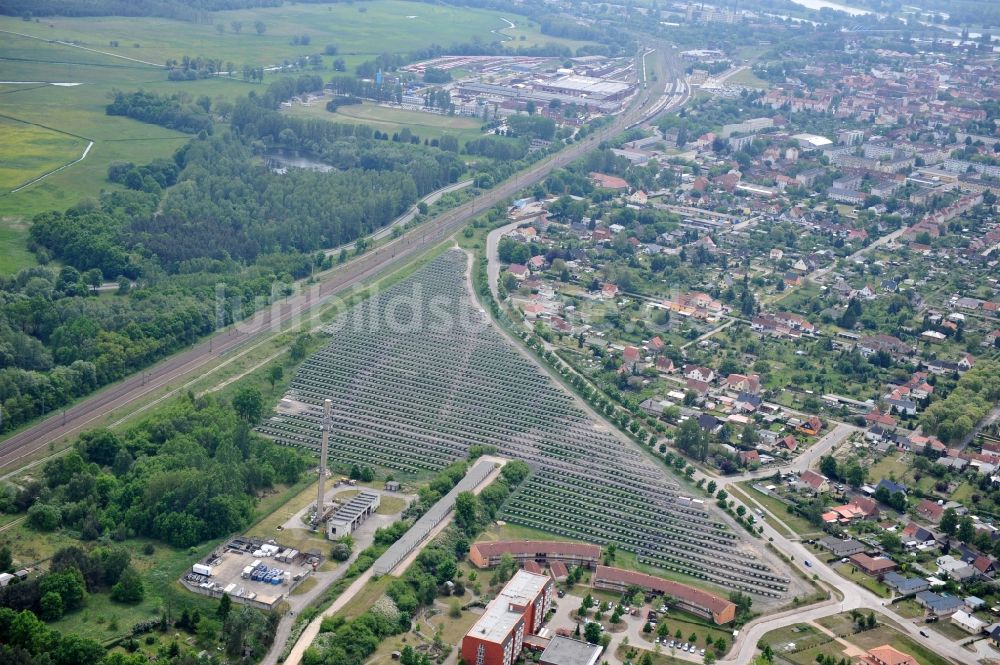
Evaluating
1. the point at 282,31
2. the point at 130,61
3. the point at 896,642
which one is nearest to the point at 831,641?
the point at 896,642

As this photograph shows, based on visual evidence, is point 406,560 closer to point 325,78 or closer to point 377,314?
point 377,314

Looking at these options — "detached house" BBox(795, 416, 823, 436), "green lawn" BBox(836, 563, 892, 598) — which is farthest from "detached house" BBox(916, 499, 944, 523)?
"detached house" BBox(795, 416, 823, 436)

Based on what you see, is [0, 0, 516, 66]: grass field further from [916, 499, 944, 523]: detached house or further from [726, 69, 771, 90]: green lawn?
[916, 499, 944, 523]: detached house

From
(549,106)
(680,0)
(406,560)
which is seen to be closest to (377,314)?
(406,560)

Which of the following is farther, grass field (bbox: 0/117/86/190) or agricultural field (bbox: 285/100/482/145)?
agricultural field (bbox: 285/100/482/145)

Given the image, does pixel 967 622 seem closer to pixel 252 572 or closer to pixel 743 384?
pixel 743 384
